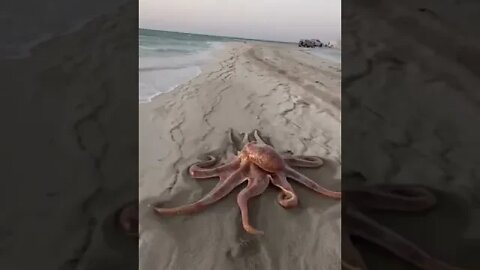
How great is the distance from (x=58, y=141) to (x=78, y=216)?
0.10 metres

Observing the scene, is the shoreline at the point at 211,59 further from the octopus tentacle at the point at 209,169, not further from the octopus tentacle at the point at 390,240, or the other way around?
the octopus tentacle at the point at 390,240

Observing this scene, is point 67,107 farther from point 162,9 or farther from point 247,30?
point 247,30

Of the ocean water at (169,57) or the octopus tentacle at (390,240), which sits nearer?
the octopus tentacle at (390,240)

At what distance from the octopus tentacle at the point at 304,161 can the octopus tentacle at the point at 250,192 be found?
0.13ft

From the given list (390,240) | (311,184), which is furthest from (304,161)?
Result: (390,240)

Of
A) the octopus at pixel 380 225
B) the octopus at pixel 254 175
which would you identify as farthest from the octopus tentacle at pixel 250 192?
the octopus at pixel 380 225

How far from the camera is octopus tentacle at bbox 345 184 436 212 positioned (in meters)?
0.73

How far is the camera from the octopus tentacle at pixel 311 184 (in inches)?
29.3

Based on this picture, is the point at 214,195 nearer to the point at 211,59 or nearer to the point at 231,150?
the point at 231,150

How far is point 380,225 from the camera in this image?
0.71 m

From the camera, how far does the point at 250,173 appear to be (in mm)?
765

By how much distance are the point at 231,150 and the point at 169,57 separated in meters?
0.17

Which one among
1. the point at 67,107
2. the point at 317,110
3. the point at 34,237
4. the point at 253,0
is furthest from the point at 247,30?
the point at 34,237

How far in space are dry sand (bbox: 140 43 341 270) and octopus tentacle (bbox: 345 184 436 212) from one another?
0.10 feet
